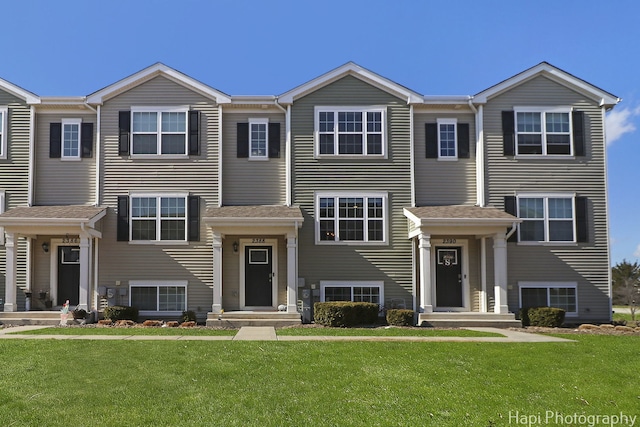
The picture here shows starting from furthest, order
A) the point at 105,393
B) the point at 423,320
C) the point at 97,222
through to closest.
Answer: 1. the point at 97,222
2. the point at 423,320
3. the point at 105,393

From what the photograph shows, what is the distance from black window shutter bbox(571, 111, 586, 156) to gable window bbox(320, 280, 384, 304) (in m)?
7.99

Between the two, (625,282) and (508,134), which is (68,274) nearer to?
(508,134)

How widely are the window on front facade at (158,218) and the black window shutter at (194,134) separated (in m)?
1.61

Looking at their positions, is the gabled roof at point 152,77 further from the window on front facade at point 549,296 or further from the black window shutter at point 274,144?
the window on front facade at point 549,296

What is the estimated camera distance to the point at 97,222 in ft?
56.2

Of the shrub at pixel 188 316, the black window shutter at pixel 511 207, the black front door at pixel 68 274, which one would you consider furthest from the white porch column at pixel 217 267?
the black window shutter at pixel 511 207

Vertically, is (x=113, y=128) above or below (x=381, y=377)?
above

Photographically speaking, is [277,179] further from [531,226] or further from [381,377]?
[381,377]

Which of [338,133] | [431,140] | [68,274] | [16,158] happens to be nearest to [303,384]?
[338,133]

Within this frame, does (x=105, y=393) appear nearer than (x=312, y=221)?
Yes

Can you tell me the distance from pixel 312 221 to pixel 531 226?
7.29 metres

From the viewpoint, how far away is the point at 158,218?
17.5 metres

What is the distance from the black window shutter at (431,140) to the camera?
1792 centimetres

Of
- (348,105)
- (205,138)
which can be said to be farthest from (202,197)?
(348,105)
